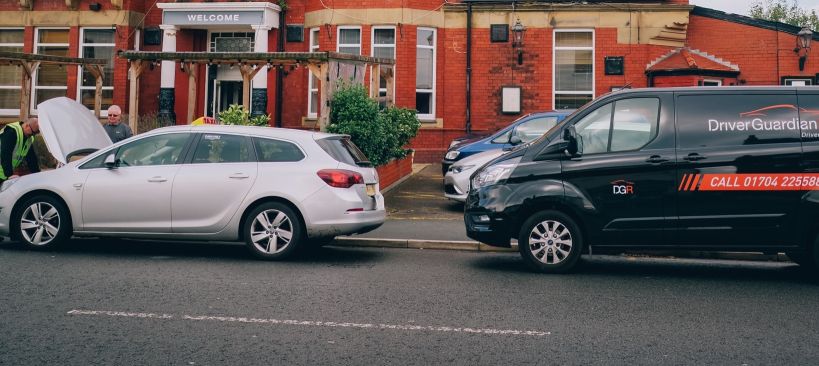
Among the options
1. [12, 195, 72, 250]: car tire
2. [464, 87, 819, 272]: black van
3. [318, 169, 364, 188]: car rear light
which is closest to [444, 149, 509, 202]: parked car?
[318, 169, 364, 188]: car rear light

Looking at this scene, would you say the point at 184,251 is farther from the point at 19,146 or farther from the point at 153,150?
the point at 19,146

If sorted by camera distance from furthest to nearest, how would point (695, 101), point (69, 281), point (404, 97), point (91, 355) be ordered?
point (404, 97) < point (695, 101) < point (69, 281) < point (91, 355)

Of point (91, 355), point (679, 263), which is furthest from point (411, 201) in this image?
point (91, 355)

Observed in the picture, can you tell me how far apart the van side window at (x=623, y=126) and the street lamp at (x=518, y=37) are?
12965mm

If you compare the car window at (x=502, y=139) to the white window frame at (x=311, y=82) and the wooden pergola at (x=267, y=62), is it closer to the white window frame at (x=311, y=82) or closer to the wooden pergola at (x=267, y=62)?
the wooden pergola at (x=267, y=62)

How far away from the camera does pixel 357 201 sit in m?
9.04

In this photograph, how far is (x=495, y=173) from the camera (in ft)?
27.9

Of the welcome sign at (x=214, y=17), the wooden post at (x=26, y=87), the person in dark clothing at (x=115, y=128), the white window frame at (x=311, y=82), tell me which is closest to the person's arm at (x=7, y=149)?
the person in dark clothing at (x=115, y=128)

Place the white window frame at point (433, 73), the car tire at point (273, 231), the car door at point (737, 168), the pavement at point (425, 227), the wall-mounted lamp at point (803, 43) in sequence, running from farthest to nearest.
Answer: the white window frame at point (433, 73), the wall-mounted lamp at point (803, 43), the pavement at point (425, 227), the car tire at point (273, 231), the car door at point (737, 168)

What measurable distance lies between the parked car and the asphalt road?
12.3ft

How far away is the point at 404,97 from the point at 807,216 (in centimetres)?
1426

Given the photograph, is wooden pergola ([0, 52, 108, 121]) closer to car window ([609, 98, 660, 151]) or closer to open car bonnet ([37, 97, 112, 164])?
open car bonnet ([37, 97, 112, 164])

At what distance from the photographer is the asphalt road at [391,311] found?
5168 mm

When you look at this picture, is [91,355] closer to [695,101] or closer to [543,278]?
[543,278]
